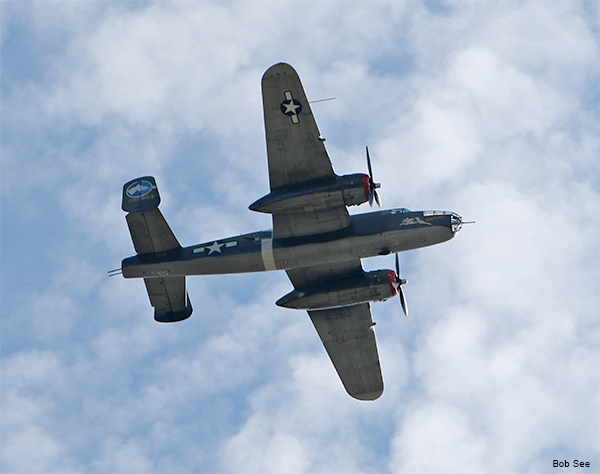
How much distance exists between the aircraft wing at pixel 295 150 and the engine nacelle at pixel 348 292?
15.3 ft

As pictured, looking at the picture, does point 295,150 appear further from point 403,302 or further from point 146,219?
point 403,302

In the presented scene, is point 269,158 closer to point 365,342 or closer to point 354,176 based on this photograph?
point 354,176

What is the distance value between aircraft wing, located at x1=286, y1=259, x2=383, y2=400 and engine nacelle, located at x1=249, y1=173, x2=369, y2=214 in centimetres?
912

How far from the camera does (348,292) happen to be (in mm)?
39812

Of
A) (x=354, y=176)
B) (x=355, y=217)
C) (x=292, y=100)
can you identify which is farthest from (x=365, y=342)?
(x=292, y=100)

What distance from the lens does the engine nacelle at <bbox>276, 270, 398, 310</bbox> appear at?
130 ft

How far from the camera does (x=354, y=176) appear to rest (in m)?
35.0

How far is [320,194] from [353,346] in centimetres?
1153

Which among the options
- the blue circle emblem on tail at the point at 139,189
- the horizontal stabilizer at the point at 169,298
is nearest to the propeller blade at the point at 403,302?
the horizontal stabilizer at the point at 169,298

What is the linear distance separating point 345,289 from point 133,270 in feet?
37.1

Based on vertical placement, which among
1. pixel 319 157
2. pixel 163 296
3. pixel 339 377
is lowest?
pixel 339 377

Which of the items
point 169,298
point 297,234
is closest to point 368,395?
point 297,234

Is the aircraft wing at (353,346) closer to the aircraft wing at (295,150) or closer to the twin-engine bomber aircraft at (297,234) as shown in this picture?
the twin-engine bomber aircraft at (297,234)

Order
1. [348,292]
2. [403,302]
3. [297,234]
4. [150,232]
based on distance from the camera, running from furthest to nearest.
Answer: [403,302]
[348,292]
[150,232]
[297,234]
